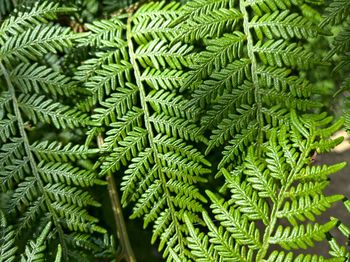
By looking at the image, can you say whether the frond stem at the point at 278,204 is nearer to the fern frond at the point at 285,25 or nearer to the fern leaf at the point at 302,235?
the fern leaf at the point at 302,235

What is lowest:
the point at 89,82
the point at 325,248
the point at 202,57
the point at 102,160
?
the point at 325,248

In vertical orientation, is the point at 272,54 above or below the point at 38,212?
above

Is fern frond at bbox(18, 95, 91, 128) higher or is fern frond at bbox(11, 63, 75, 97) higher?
fern frond at bbox(11, 63, 75, 97)

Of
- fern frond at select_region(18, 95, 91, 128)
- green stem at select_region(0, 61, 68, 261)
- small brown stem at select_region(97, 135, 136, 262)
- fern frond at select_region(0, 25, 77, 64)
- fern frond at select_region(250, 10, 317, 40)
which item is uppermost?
fern frond at select_region(250, 10, 317, 40)

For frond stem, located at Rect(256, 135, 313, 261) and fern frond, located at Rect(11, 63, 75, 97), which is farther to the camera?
fern frond, located at Rect(11, 63, 75, 97)

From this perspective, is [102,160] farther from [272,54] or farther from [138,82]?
[272,54]

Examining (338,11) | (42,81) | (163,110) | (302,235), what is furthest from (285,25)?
(42,81)

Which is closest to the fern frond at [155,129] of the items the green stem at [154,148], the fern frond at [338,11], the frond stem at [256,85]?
the green stem at [154,148]

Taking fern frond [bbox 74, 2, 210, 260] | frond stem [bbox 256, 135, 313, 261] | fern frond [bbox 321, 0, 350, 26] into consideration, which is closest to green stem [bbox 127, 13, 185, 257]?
fern frond [bbox 74, 2, 210, 260]

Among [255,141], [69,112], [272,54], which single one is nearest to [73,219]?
[69,112]

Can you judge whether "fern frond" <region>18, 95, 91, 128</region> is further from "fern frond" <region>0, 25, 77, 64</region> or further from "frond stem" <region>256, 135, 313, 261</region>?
"frond stem" <region>256, 135, 313, 261</region>

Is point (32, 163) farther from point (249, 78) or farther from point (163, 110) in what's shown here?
point (249, 78)
